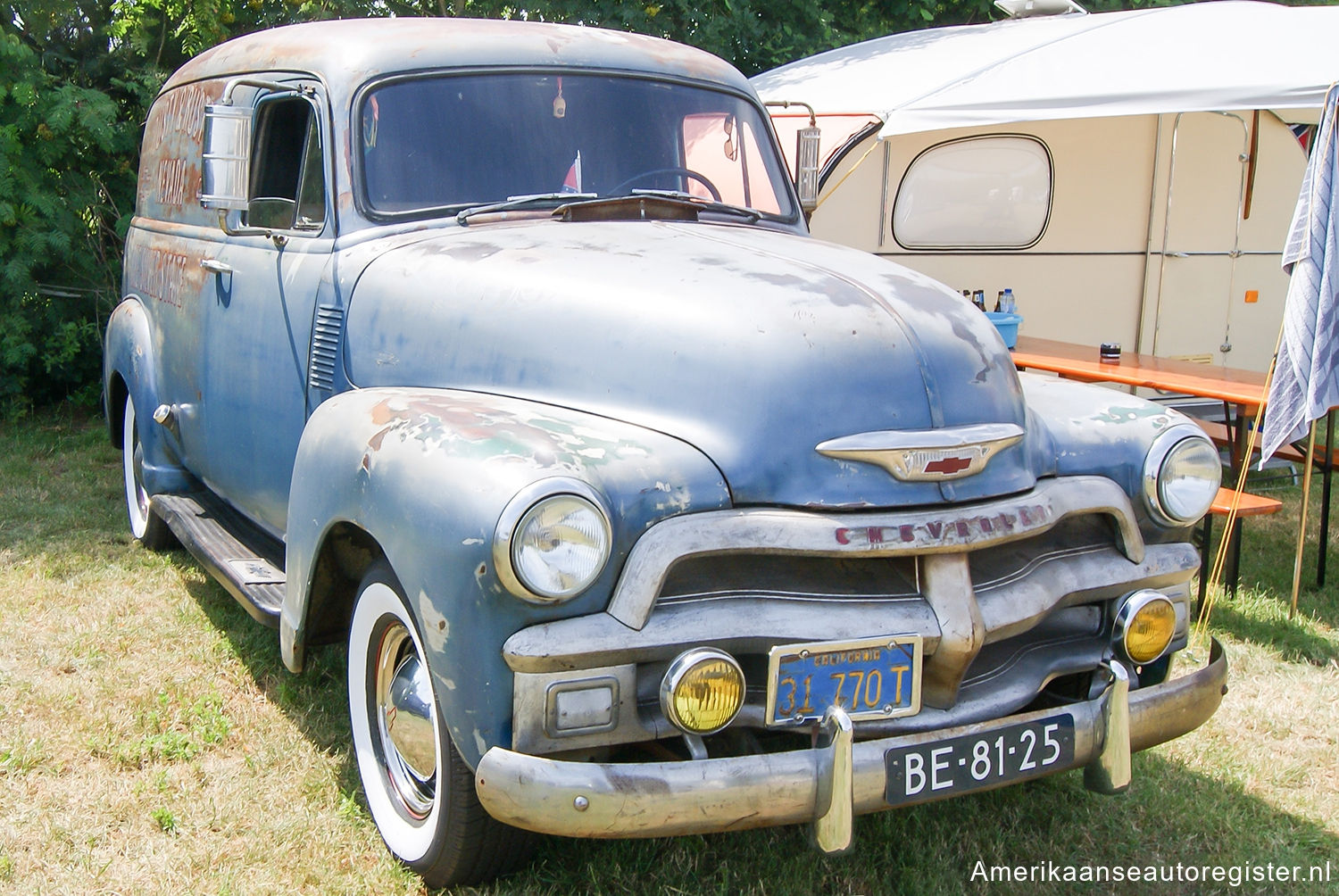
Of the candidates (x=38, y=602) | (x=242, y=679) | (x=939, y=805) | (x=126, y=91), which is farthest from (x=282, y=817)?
(x=126, y=91)

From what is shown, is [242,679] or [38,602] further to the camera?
[38,602]

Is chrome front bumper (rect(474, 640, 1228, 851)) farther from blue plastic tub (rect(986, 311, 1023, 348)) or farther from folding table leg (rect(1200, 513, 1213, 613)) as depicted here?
blue plastic tub (rect(986, 311, 1023, 348))

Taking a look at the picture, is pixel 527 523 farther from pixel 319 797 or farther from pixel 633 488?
pixel 319 797

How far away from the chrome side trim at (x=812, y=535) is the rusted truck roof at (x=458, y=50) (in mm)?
1919

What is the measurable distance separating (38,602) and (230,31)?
18.6 feet

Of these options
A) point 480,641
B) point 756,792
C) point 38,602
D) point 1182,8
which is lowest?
point 38,602

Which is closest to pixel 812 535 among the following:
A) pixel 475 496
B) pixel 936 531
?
pixel 936 531

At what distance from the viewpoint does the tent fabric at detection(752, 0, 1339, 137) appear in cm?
600

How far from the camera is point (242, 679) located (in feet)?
13.0

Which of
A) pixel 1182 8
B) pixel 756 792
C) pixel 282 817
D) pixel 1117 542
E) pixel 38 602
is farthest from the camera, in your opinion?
pixel 1182 8

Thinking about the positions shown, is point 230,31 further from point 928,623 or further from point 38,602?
point 928,623

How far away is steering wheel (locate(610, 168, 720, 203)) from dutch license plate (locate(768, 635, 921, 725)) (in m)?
1.80

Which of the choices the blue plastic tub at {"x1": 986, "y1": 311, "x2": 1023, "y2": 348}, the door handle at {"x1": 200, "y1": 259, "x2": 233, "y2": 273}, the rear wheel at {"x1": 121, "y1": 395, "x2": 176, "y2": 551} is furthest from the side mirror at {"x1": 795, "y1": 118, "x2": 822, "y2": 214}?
the rear wheel at {"x1": 121, "y1": 395, "x2": 176, "y2": 551}

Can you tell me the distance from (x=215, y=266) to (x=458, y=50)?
1193 millimetres
